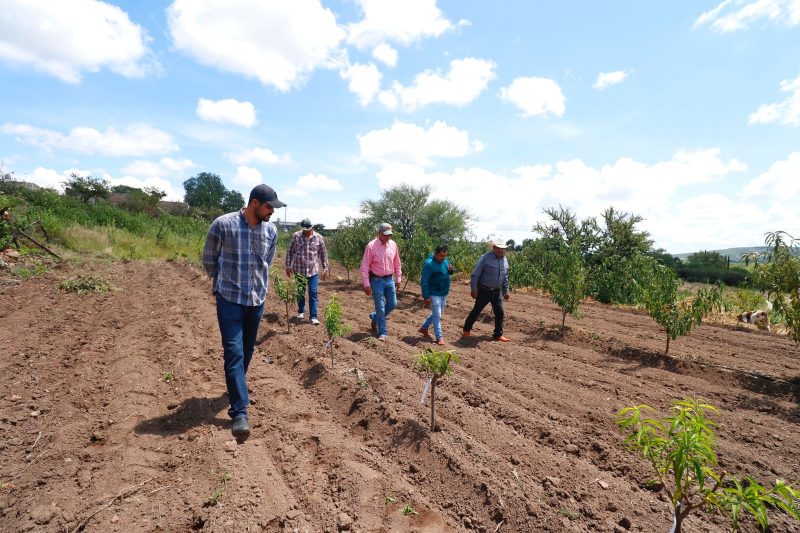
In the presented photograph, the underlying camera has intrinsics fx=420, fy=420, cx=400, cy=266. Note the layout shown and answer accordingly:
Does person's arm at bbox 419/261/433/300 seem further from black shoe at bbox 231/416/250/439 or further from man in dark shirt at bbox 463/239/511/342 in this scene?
black shoe at bbox 231/416/250/439

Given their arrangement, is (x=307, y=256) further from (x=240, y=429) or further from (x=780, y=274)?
(x=780, y=274)

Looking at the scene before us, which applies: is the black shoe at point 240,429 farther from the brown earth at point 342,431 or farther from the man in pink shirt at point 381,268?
the man in pink shirt at point 381,268

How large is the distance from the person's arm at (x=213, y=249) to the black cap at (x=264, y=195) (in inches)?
16.5

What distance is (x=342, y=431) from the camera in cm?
383

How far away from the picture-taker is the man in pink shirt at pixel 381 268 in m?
6.49

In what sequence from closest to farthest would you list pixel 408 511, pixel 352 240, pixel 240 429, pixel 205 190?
pixel 408 511
pixel 240 429
pixel 352 240
pixel 205 190

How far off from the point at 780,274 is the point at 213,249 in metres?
6.92

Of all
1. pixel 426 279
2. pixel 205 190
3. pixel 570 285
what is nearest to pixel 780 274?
pixel 570 285

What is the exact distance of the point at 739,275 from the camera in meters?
28.1

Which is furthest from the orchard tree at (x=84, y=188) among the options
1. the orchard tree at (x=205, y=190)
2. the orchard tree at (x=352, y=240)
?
the orchard tree at (x=205, y=190)

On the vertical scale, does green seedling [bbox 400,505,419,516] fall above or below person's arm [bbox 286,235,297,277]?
below

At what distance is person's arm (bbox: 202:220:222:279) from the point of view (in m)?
3.63

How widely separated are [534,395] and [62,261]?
13944mm

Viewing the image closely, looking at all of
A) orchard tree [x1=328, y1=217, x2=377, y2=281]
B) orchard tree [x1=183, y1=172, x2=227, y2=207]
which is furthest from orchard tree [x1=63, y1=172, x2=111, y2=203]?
orchard tree [x1=183, y1=172, x2=227, y2=207]
